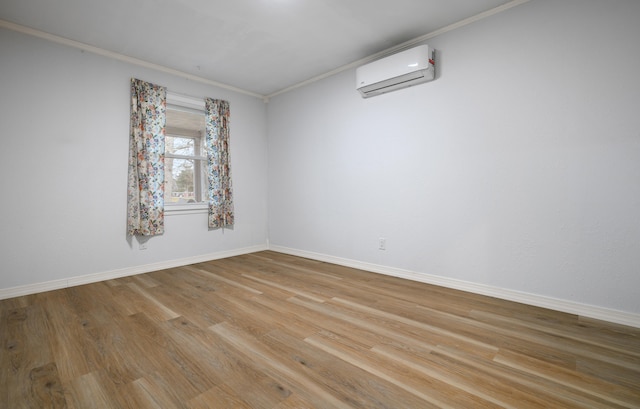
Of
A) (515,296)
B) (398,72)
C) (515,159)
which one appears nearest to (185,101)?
(398,72)

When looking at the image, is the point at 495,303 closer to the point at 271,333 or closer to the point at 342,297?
the point at 342,297

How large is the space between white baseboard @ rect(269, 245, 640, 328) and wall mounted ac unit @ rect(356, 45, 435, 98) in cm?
198

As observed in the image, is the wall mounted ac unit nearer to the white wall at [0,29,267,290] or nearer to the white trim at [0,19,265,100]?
the white trim at [0,19,265,100]

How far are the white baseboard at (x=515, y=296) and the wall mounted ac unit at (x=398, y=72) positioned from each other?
1.98m

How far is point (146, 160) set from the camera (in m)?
3.38

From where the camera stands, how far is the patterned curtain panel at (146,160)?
3.31 m

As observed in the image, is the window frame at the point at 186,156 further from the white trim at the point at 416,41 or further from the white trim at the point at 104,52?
the white trim at the point at 416,41

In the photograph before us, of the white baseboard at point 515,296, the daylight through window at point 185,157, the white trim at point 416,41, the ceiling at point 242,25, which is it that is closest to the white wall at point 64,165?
the ceiling at point 242,25

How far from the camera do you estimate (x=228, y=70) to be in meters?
3.72

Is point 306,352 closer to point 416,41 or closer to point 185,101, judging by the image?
point 416,41

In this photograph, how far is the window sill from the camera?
145 inches

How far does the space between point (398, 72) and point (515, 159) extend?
1347 millimetres

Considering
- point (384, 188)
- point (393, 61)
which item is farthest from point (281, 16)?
point (384, 188)

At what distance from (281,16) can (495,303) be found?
3.07m
